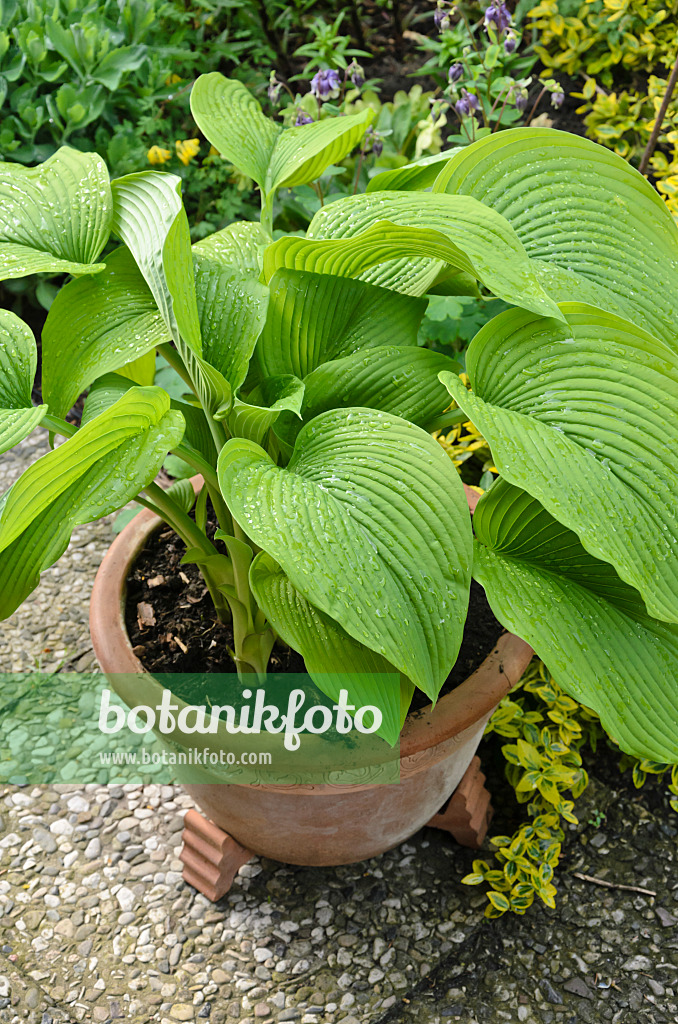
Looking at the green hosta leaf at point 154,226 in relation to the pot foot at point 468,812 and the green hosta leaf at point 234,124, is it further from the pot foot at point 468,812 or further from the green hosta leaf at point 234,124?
the pot foot at point 468,812

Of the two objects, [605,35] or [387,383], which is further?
[605,35]

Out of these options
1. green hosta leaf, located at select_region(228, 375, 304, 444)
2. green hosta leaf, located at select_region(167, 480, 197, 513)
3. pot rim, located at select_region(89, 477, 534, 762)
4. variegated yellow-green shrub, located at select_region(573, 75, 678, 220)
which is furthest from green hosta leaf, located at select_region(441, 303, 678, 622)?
variegated yellow-green shrub, located at select_region(573, 75, 678, 220)

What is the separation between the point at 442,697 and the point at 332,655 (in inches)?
10.2

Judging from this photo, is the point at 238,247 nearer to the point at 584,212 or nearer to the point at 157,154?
the point at 584,212

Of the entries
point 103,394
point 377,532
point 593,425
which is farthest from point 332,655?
point 103,394

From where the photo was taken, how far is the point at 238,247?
1159 mm

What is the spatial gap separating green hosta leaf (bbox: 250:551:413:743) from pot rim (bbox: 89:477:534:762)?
93 millimetres

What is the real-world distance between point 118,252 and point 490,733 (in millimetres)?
1068

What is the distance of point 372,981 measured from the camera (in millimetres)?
1270

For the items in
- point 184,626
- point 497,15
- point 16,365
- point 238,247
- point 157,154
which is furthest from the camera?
point 157,154

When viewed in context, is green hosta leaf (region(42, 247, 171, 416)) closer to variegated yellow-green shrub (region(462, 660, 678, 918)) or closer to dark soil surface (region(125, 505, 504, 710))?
dark soil surface (region(125, 505, 504, 710))

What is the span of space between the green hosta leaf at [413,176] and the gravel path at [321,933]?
1.08 m

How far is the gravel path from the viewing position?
1.24 meters

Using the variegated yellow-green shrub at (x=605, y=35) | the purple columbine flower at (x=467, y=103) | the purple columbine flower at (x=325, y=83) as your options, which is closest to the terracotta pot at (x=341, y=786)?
the purple columbine flower at (x=467, y=103)
